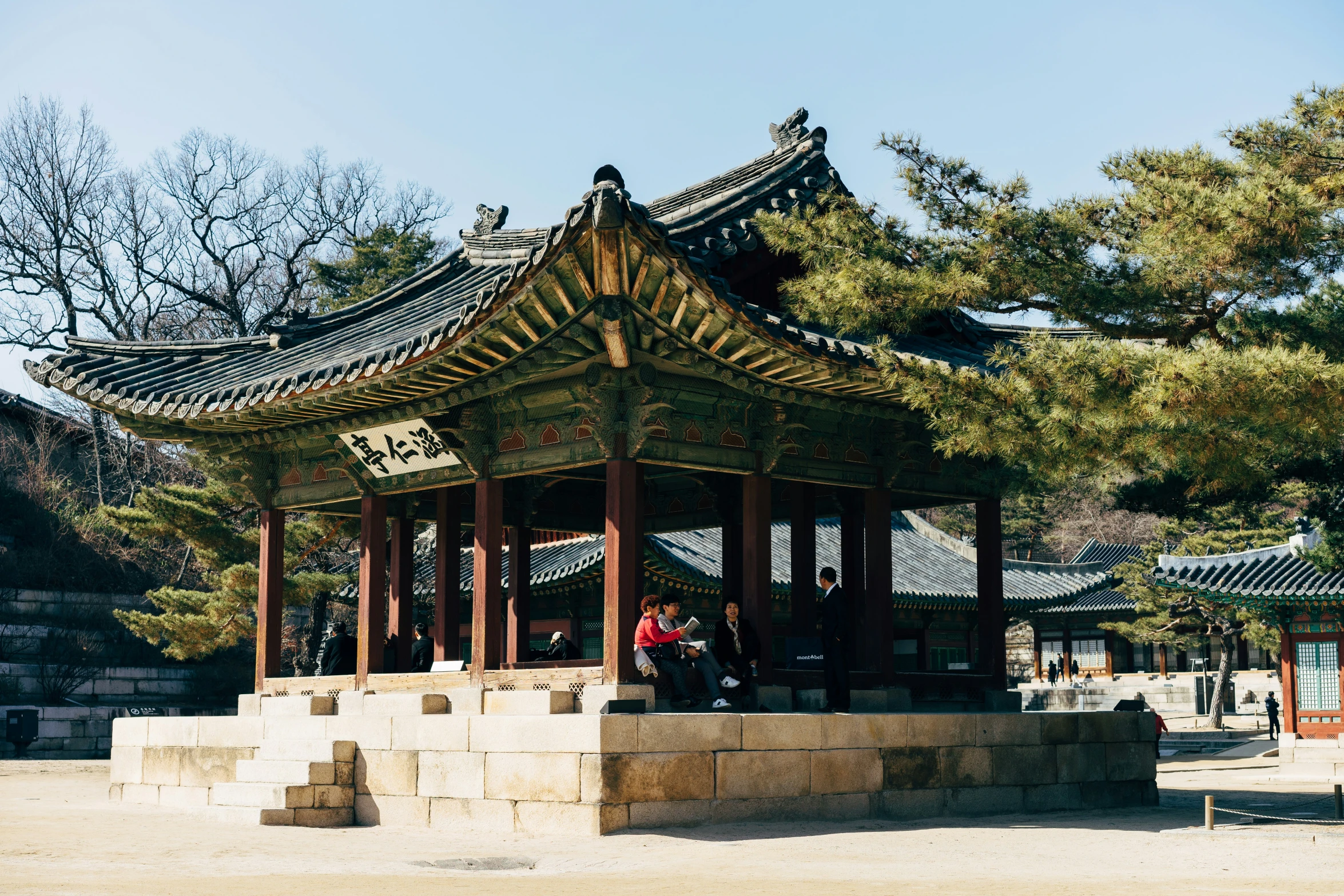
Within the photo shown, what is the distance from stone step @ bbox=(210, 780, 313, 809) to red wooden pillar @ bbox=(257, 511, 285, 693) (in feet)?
11.8

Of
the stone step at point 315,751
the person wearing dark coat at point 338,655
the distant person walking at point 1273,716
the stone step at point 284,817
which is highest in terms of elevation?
the person wearing dark coat at point 338,655

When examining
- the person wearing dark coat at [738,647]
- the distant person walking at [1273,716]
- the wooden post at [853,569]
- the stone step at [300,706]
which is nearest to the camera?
the person wearing dark coat at [738,647]

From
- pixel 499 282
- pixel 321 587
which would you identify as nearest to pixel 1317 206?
pixel 499 282

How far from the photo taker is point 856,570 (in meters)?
16.6

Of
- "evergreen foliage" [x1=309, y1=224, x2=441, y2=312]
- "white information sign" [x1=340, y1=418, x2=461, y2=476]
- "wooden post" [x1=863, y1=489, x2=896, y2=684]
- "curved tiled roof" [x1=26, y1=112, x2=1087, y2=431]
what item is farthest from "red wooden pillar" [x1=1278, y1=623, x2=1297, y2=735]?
"evergreen foliage" [x1=309, y1=224, x2=441, y2=312]

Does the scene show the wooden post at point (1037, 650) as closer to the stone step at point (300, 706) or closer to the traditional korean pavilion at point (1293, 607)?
the traditional korean pavilion at point (1293, 607)

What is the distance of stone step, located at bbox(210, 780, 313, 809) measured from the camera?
1212 centimetres

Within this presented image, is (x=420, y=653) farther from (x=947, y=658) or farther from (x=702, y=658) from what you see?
(x=947, y=658)

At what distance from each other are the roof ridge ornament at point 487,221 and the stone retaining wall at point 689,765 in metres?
6.95

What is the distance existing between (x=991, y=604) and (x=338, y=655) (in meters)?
7.78

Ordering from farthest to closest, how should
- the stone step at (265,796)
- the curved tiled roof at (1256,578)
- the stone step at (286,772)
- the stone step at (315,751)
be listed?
the curved tiled roof at (1256,578) < the stone step at (315,751) < the stone step at (286,772) < the stone step at (265,796)

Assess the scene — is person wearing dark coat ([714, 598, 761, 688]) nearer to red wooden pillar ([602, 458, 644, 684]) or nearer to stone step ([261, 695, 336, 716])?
red wooden pillar ([602, 458, 644, 684])

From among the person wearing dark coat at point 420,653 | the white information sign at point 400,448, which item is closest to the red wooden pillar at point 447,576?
the person wearing dark coat at point 420,653

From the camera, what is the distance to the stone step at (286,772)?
1238 cm
